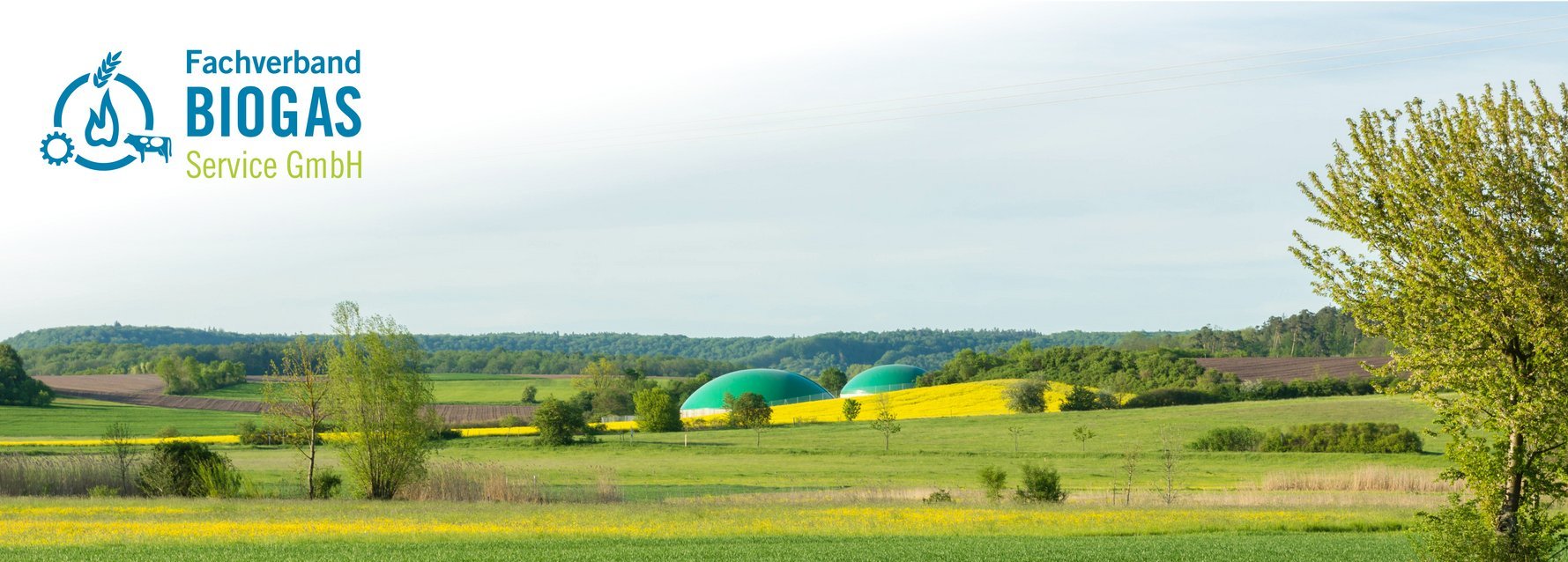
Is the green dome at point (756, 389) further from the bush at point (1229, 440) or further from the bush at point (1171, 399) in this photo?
the bush at point (1229, 440)

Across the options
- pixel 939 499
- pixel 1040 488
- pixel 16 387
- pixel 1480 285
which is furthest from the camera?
pixel 16 387

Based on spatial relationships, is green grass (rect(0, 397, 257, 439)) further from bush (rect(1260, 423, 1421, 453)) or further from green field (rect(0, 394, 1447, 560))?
bush (rect(1260, 423, 1421, 453))

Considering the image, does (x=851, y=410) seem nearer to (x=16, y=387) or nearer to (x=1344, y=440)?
(x=1344, y=440)

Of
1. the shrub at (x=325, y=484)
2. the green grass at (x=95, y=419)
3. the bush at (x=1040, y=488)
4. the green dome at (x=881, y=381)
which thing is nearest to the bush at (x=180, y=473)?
the shrub at (x=325, y=484)

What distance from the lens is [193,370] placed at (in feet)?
449

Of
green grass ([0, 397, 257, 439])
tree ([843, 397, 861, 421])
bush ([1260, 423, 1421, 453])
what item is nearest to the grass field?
bush ([1260, 423, 1421, 453])

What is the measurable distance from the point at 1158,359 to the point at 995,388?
14.7 m

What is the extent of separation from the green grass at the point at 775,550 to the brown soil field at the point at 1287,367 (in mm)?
75350

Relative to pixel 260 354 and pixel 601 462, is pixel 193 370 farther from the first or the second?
pixel 601 462

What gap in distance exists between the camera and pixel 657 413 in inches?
3760

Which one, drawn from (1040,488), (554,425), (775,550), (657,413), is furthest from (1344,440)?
(775,550)

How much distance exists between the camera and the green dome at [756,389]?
12112 centimetres

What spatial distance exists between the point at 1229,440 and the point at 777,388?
65.5m

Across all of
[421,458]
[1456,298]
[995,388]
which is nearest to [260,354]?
[995,388]
